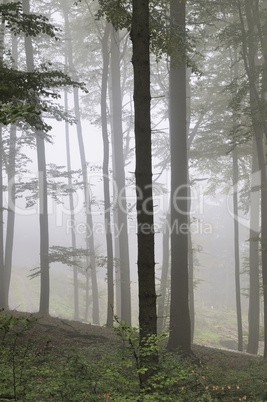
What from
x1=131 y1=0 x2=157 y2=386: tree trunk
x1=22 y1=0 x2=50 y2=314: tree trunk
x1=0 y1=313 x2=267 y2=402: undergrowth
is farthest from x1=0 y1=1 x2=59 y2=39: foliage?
x1=22 y1=0 x2=50 y2=314: tree trunk

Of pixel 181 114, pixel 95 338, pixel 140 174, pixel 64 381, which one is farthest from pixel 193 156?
pixel 64 381

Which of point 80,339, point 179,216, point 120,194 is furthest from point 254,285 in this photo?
point 80,339

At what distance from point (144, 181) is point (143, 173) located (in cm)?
14

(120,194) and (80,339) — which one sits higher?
(120,194)

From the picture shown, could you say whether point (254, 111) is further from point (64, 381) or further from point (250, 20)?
point (64, 381)

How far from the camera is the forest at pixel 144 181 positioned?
536cm

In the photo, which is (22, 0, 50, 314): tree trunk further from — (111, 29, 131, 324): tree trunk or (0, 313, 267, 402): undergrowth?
(0, 313, 267, 402): undergrowth

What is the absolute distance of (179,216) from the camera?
10023 millimetres

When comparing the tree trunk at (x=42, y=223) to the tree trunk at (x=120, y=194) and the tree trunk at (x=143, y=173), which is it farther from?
the tree trunk at (x=143, y=173)

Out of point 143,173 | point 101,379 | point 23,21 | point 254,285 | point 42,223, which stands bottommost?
point 254,285

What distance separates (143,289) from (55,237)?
213 ft

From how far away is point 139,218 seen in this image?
5766 millimetres

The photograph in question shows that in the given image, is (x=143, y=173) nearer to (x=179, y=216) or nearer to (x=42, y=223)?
(x=179, y=216)

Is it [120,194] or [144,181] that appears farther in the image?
[120,194]
